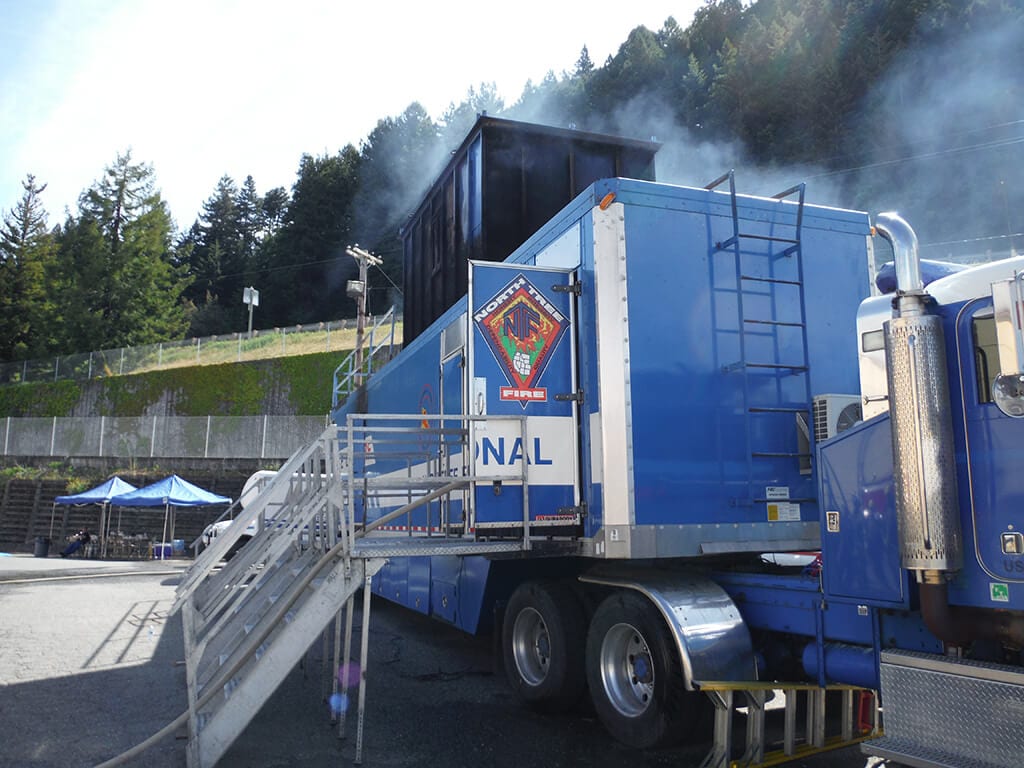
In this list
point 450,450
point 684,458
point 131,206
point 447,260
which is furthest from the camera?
point 131,206

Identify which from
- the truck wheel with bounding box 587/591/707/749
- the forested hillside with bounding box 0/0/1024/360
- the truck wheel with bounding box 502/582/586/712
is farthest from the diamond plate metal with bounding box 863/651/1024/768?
the forested hillside with bounding box 0/0/1024/360

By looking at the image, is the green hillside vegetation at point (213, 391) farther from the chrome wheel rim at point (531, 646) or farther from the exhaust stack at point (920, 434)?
the exhaust stack at point (920, 434)

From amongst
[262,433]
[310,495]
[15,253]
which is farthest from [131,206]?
[310,495]

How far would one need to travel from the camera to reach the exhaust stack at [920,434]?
3490 millimetres

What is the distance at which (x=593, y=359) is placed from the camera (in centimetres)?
583

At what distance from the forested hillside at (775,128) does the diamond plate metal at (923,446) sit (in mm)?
20224

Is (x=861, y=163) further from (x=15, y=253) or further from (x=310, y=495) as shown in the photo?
(x=15, y=253)

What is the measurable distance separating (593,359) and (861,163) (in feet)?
122

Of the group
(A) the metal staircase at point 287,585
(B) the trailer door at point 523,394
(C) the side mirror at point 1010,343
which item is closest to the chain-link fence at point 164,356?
(A) the metal staircase at point 287,585

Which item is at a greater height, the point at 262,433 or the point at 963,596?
the point at 262,433

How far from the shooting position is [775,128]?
40.8 metres

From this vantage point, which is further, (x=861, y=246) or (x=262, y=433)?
(x=262, y=433)

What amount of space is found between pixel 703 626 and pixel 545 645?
185 cm

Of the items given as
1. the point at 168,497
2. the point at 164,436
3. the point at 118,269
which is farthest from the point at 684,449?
the point at 118,269
